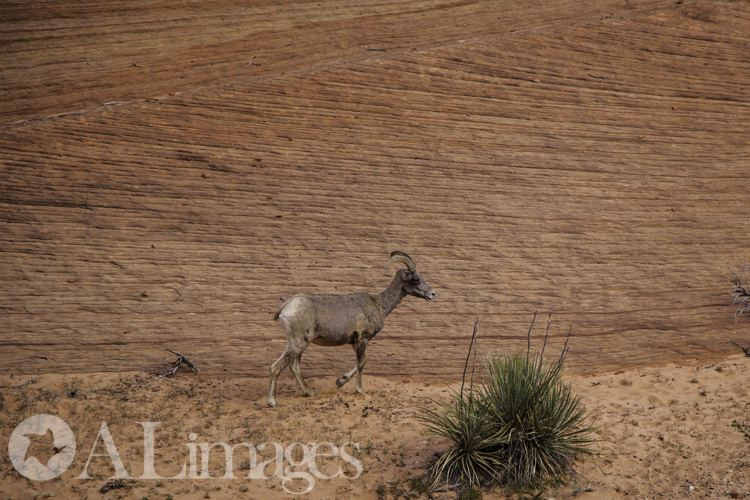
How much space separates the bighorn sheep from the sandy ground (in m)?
0.60

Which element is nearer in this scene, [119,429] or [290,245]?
[119,429]

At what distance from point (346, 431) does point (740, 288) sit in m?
8.11

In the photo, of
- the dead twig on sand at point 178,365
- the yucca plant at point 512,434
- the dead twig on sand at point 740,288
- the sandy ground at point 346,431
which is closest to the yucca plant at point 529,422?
the yucca plant at point 512,434

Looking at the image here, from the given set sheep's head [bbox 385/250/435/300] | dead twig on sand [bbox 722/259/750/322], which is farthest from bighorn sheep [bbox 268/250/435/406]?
dead twig on sand [bbox 722/259/750/322]

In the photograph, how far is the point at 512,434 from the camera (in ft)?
22.2

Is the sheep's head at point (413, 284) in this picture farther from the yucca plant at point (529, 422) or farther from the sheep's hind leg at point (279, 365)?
the yucca plant at point (529, 422)

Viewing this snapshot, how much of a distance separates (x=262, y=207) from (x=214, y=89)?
11.9ft

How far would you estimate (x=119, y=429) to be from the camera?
7.55 meters

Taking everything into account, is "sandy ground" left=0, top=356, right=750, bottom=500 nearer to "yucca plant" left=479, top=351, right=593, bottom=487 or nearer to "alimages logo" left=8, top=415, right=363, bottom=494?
"alimages logo" left=8, top=415, right=363, bottom=494

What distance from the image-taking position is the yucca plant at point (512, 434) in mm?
6641

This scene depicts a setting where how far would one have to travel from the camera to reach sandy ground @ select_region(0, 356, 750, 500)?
6648 millimetres

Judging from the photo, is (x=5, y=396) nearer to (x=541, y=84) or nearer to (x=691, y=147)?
(x=541, y=84)

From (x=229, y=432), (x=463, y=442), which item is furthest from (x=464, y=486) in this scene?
(x=229, y=432)

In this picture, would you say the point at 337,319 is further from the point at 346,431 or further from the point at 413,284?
the point at 346,431
